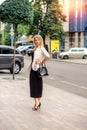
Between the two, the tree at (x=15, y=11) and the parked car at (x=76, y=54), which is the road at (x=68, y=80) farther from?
the parked car at (x=76, y=54)

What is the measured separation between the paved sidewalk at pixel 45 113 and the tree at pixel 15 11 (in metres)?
8.81

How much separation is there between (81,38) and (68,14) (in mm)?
4168

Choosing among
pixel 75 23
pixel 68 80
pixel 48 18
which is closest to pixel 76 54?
pixel 48 18

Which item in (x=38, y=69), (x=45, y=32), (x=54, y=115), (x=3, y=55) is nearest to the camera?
(x=54, y=115)

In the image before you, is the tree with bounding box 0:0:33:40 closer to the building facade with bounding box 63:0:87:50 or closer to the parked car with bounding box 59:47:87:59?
the parked car with bounding box 59:47:87:59

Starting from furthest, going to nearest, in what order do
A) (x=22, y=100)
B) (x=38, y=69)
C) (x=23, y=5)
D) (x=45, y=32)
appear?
(x=45, y=32)
(x=23, y=5)
(x=22, y=100)
(x=38, y=69)

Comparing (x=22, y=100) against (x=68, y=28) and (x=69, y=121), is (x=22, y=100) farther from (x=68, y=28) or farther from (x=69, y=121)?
(x=68, y=28)

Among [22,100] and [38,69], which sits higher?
[38,69]

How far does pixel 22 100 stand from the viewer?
45.1 feet

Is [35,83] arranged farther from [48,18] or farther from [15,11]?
[48,18]

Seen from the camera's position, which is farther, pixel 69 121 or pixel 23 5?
pixel 23 5

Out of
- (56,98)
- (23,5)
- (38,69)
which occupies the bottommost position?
(56,98)

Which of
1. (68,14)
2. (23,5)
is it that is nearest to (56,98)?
(23,5)

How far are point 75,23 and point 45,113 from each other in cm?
5769
